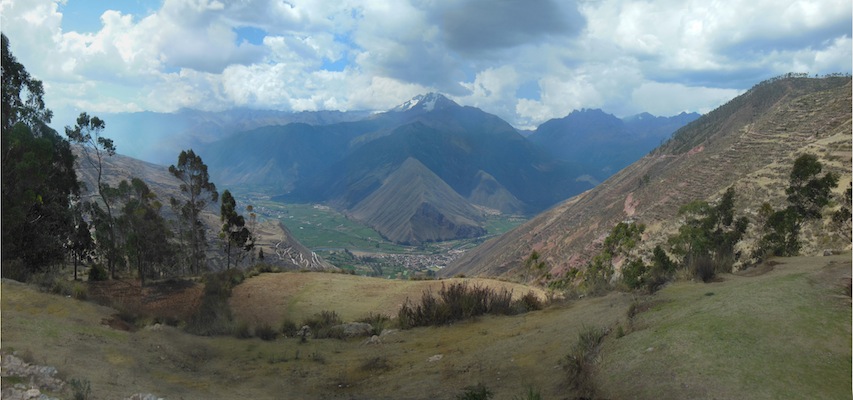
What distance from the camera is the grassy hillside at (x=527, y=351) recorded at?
6457 millimetres

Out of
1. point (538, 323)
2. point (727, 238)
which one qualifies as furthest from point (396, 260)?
point (538, 323)

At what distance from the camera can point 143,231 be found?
33.2m

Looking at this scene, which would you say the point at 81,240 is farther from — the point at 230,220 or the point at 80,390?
the point at 80,390

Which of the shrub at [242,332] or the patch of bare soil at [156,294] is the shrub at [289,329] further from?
the patch of bare soil at [156,294]

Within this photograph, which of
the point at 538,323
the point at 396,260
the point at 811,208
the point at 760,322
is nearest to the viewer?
the point at 760,322

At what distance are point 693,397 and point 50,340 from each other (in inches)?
523

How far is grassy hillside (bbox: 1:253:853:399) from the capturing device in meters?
6.46

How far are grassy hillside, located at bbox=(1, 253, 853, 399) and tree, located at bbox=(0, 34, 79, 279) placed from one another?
30.5 feet

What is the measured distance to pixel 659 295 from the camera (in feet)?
36.1

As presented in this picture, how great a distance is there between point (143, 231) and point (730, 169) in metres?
70.8

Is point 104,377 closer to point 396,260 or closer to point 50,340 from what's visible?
point 50,340

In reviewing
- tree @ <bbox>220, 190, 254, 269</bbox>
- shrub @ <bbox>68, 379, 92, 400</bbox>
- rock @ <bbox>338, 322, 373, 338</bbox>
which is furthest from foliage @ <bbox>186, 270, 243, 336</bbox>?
tree @ <bbox>220, 190, 254, 269</bbox>

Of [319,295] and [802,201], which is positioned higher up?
[802,201]

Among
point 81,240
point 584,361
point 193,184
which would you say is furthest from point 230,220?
point 584,361
